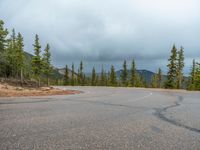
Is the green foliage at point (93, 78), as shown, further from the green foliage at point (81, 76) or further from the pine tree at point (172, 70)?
the pine tree at point (172, 70)

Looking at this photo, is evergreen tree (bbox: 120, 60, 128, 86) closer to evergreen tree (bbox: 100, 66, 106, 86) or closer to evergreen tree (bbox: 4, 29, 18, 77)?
evergreen tree (bbox: 100, 66, 106, 86)

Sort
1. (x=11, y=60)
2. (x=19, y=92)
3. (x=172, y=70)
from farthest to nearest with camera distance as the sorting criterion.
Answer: (x=11, y=60)
(x=172, y=70)
(x=19, y=92)

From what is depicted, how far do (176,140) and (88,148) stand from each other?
2.19 meters

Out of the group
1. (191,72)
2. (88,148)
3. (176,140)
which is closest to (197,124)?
(176,140)

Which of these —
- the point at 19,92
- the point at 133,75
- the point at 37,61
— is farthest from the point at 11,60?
the point at 19,92

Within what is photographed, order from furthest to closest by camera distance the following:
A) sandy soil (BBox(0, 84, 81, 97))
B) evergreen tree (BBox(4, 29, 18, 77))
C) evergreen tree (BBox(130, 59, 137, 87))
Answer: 1. evergreen tree (BBox(130, 59, 137, 87))
2. evergreen tree (BBox(4, 29, 18, 77))
3. sandy soil (BBox(0, 84, 81, 97))

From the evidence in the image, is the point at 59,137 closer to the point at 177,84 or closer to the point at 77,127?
the point at 77,127

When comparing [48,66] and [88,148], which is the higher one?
[48,66]

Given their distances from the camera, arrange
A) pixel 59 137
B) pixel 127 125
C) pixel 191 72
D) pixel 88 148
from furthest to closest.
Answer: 1. pixel 191 72
2. pixel 127 125
3. pixel 59 137
4. pixel 88 148

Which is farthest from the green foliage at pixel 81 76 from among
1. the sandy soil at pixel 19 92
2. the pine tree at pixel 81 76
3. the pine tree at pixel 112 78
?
the sandy soil at pixel 19 92

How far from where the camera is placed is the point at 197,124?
22.3ft

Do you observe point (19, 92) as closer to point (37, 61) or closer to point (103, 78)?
point (37, 61)

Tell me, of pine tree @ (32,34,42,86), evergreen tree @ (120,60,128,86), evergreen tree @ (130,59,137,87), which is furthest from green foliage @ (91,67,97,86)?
pine tree @ (32,34,42,86)

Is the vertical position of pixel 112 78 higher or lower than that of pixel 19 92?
higher
